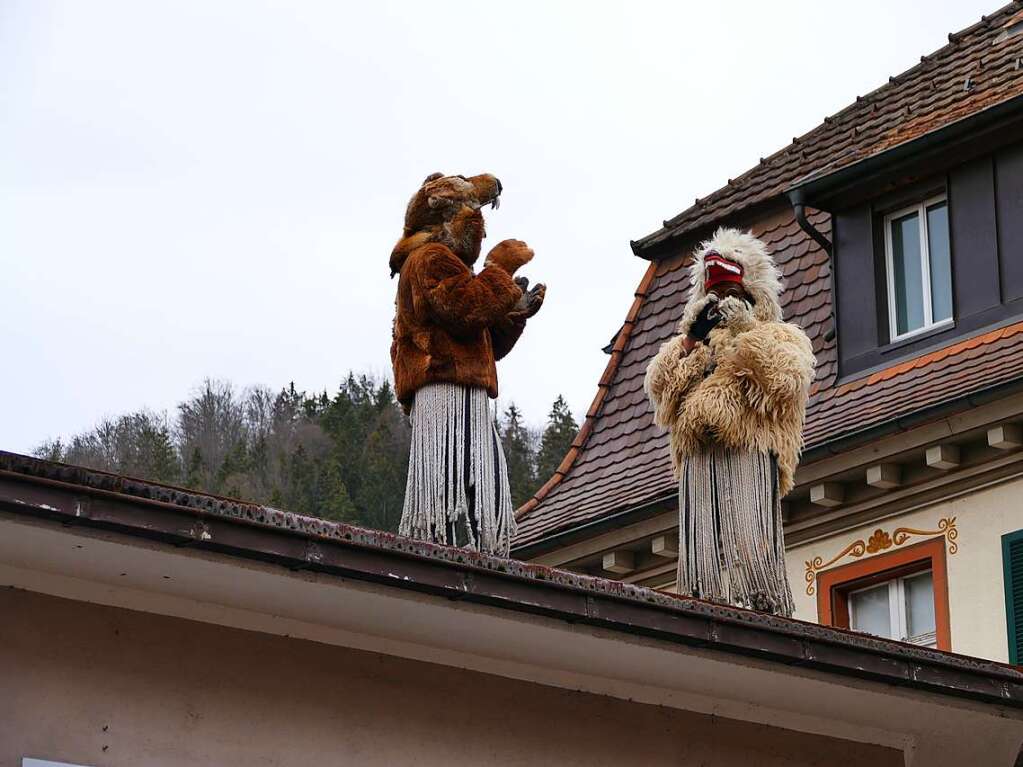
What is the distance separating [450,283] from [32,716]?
3.03 metres

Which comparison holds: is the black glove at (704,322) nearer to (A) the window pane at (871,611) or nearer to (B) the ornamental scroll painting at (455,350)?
(B) the ornamental scroll painting at (455,350)

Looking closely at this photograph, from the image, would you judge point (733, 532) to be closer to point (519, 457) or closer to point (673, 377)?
point (673, 377)

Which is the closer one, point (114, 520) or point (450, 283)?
point (114, 520)

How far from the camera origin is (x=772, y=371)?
33.3ft

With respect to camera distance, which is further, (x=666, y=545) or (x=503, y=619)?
(x=666, y=545)

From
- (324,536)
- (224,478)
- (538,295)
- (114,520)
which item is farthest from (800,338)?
(224,478)

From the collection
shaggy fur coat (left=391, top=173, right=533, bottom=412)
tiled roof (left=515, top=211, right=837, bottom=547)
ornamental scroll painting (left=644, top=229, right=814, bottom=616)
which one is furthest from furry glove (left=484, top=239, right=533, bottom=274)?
tiled roof (left=515, top=211, right=837, bottom=547)

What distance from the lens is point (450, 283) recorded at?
9242mm

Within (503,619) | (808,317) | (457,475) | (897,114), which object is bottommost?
(503,619)

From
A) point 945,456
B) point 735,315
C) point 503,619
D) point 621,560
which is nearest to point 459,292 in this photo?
point 735,315

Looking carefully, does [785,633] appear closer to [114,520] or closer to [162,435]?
[114,520]

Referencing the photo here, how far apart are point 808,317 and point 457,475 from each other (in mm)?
7369

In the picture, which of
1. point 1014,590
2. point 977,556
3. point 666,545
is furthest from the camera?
point 666,545

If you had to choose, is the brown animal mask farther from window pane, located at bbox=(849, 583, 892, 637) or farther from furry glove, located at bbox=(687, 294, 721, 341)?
window pane, located at bbox=(849, 583, 892, 637)
